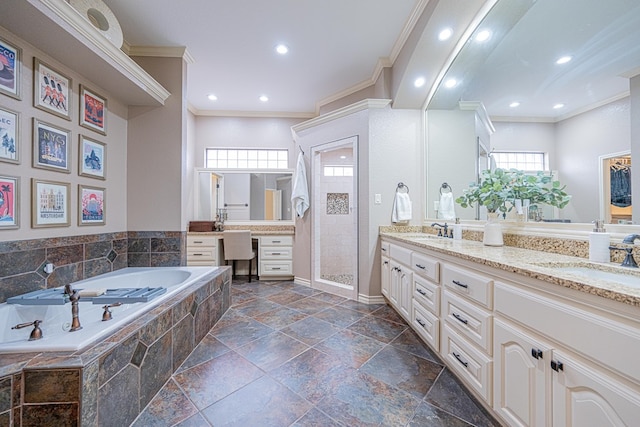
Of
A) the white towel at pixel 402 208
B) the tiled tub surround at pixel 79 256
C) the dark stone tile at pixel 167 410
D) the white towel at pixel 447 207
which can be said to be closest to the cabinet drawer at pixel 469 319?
the white towel at pixel 447 207

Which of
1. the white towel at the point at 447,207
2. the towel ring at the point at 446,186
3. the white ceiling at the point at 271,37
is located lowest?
the white towel at the point at 447,207

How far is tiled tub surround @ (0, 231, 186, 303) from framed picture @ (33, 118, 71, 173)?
1.81ft

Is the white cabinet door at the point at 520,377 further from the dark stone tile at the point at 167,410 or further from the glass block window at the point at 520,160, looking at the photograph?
the dark stone tile at the point at 167,410

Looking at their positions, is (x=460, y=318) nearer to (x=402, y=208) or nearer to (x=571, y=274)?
(x=571, y=274)

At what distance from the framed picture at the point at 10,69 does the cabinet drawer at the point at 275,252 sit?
2.82m

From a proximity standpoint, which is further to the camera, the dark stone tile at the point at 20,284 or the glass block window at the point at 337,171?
the glass block window at the point at 337,171

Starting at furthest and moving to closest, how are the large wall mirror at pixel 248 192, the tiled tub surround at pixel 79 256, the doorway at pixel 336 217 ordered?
1. the doorway at pixel 336 217
2. the large wall mirror at pixel 248 192
3. the tiled tub surround at pixel 79 256

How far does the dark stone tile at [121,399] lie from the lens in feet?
3.48

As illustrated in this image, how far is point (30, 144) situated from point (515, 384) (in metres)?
3.11

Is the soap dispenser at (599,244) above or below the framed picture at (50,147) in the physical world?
below

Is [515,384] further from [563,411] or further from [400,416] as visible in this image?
[400,416]

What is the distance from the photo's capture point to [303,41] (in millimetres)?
2559

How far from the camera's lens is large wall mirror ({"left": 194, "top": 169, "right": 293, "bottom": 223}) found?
4.20m

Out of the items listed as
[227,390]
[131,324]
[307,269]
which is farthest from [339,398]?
[307,269]
